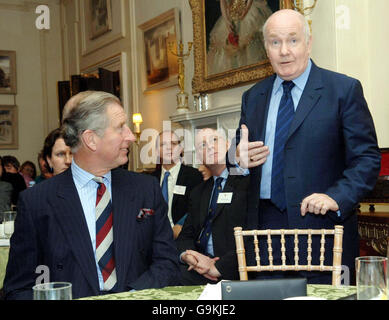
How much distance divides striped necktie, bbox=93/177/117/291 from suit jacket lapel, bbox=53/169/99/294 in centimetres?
4

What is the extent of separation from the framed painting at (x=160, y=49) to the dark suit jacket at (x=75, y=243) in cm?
601

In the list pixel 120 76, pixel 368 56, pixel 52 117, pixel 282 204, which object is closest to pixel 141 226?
pixel 282 204

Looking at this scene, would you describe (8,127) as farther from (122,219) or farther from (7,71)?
(122,219)

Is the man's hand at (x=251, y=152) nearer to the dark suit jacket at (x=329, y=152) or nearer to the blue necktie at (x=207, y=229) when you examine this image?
the dark suit jacket at (x=329, y=152)

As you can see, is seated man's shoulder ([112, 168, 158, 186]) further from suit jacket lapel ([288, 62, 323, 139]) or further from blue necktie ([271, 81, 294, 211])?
suit jacket lapel ([288, 62, 323, 139])

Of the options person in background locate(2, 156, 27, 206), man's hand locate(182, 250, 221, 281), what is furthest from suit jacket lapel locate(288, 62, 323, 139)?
person in background locate(2, 156, 27, 206)

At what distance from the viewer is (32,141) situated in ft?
41.9

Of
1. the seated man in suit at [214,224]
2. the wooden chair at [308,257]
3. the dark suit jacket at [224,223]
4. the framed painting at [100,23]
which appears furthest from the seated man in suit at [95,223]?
the framed painting at [100,23]

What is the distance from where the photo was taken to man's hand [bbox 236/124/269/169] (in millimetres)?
2211

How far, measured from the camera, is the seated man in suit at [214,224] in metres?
3.33

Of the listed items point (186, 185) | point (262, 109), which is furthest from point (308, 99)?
point (186, 185)
